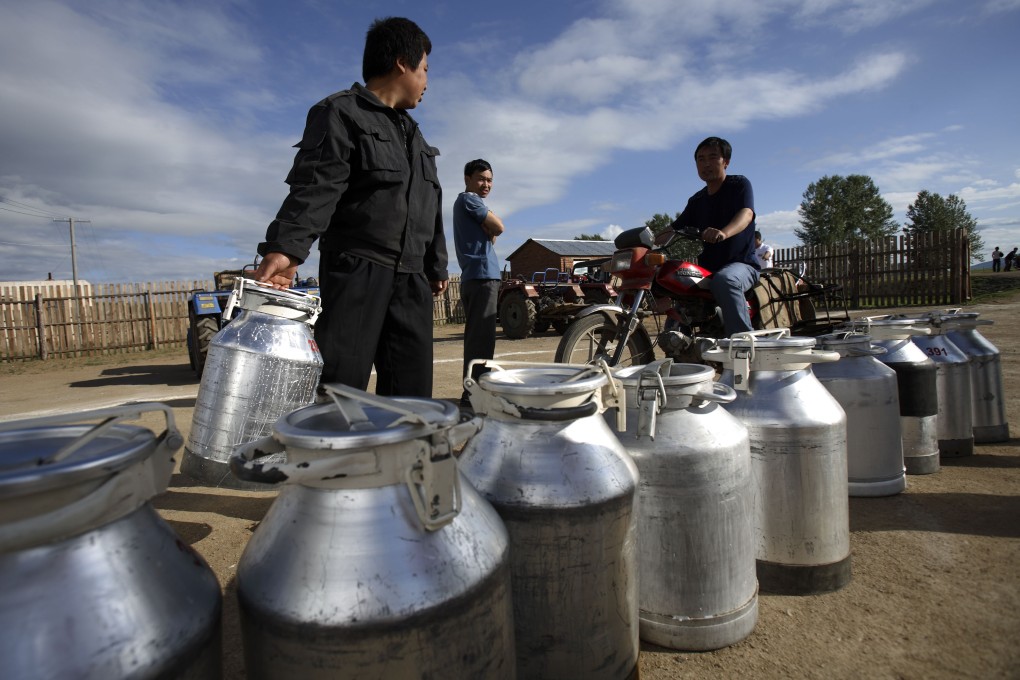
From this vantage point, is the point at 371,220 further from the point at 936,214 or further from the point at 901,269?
the point at 936,214

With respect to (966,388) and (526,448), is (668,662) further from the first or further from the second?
(966,388)

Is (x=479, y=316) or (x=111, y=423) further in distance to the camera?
(x=479, y=316)

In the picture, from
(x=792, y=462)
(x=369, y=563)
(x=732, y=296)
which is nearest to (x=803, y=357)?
(x=792, y=462)

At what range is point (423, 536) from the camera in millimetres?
945

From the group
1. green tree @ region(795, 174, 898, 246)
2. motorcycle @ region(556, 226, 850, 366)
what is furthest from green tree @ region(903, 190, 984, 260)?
motorcycle @ region(556, 226, 850, 366)

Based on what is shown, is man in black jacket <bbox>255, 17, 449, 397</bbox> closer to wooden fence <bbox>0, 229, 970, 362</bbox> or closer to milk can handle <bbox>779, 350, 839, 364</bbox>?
milk can handle <bbox>779, 350, 839, 364</bbox>

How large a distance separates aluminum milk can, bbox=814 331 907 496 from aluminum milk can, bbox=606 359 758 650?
116cm

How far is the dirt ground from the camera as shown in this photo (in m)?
1.68

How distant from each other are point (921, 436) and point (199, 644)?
140 inches

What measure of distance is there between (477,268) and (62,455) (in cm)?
373

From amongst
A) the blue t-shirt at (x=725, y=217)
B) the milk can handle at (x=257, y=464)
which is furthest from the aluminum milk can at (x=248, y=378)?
the blue t-shirt at (x=725, y=217)

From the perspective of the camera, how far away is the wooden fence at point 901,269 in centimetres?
1756

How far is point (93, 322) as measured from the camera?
1675 centimetres

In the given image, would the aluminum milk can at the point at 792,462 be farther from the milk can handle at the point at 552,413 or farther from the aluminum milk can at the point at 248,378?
the aluminum milk can at the point at 248,378
